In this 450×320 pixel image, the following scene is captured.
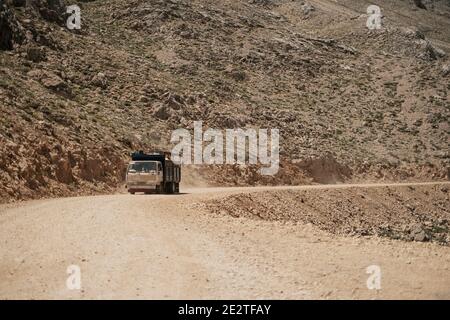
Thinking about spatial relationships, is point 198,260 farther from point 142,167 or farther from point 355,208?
point 355,208

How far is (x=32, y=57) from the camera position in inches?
1609

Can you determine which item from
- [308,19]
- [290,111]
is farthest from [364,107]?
[308,19]

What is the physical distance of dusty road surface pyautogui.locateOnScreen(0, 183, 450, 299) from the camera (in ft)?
29.7

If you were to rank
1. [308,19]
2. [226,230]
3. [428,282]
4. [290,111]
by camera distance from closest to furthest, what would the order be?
[428,282] → [226,230] → [290,111] → [308,19]

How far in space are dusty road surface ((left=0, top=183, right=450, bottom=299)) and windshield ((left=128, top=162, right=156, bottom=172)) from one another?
9.89 meters

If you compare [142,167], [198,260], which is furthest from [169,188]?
[198,260]

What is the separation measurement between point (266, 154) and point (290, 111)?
10.3m

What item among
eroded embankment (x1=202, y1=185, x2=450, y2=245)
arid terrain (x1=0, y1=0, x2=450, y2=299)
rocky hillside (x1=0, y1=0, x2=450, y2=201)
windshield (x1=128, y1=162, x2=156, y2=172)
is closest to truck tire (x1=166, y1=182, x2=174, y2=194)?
windshield (x1=128, y1=162, x2=156, y2=172)

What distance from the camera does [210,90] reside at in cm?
5159

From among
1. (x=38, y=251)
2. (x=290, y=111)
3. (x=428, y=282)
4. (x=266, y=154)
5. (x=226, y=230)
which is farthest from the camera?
(x=290, y=111)

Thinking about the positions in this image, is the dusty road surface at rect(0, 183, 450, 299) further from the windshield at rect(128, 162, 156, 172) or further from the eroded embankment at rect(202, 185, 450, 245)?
the windshield at rect(128, 162, 156, 172)

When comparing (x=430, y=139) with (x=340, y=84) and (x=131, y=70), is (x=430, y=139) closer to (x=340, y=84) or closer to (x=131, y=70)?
(x=340, y=84)

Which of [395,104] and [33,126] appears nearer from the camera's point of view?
[33,126]

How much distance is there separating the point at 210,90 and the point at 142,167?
980 inches
